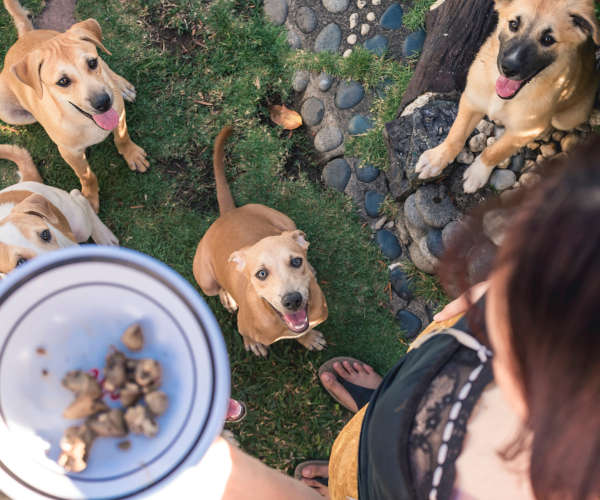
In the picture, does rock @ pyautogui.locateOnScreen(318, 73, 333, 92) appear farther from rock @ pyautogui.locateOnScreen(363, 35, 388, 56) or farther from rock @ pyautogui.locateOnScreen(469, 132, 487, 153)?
rock @ pyautogui.locateOnScreen(469, 132, 487, 153)

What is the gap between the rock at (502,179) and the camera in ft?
10.2

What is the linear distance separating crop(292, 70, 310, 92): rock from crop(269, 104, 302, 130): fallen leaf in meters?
0.22

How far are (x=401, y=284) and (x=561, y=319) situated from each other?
286 cm

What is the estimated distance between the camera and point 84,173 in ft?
12.2

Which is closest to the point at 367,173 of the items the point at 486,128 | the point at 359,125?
the point at 359,125

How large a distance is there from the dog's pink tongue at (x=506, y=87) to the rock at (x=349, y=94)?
1.53 meters

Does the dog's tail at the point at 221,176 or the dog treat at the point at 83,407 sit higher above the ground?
the dog treat at the point at 83,407

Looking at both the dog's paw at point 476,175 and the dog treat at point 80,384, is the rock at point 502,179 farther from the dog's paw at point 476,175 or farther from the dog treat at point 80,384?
the dog treat at point 80,384

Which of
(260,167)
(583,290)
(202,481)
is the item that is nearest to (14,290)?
(202,481)

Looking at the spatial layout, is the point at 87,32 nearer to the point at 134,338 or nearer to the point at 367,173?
the point at 367,173

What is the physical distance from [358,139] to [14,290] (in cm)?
309

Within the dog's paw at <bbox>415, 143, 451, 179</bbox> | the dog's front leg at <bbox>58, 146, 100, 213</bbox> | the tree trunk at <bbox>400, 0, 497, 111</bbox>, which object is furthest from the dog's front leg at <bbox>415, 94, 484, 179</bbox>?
the dog's front leg at <bbox>58, 146, 100, 213</bbox>

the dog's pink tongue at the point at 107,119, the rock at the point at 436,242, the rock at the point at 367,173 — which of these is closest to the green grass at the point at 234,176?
the rock at the point at 367,173

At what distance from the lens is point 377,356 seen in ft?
12.4
